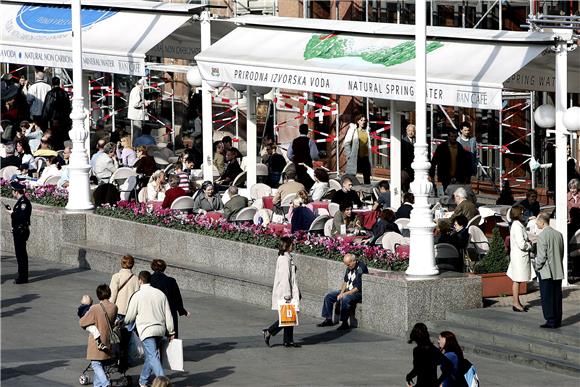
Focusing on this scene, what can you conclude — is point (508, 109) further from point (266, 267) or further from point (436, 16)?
point (266, 267)

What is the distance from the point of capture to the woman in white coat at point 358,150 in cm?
3459

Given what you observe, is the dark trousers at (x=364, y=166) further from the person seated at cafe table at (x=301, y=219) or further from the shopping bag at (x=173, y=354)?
the shopping bag at (x=173, y=354)

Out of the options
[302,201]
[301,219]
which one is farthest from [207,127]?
[301,219]

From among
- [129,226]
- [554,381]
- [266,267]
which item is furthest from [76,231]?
[554,381]

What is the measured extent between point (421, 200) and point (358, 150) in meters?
10.4

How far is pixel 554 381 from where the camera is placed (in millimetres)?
21109

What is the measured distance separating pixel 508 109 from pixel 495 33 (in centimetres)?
622

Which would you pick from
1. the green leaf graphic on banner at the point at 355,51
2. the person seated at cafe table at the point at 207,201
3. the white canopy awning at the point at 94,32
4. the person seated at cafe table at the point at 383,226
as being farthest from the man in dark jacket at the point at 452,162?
the person seated at cafe table at the point at 383,226

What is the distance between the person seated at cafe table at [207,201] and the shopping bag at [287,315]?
6.94 m

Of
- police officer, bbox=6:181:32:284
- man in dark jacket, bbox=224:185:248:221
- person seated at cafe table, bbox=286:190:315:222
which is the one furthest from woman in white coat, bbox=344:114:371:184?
police officer, bbox=6:181:32:284

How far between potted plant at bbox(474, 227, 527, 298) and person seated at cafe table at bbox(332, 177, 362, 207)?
16.9 ft

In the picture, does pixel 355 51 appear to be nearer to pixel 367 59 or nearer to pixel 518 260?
pixel 367 59

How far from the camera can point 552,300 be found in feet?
73.9

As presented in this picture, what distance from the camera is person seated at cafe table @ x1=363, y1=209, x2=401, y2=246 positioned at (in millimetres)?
25719
